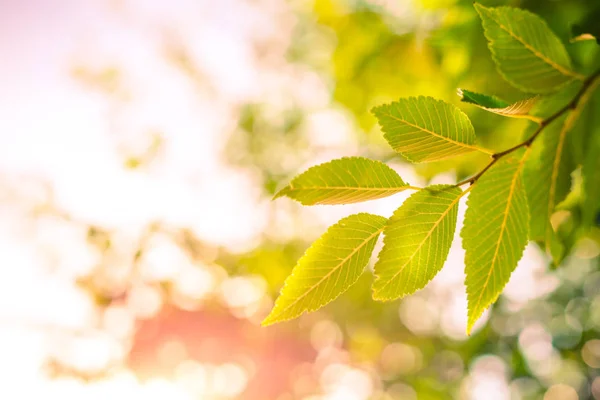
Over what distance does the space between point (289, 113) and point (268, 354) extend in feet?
25.1

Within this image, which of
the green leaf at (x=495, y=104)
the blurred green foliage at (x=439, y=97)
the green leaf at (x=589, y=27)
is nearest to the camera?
the green leaf at (x=495, y=104)

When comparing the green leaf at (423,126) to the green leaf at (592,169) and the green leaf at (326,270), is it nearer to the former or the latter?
the green leaf at (326,270)

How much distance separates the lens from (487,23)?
40 centimetres

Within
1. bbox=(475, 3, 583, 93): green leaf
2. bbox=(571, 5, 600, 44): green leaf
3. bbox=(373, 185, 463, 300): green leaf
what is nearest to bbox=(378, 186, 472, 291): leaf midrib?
bbox=(373, 185, 463, 300): green leaf

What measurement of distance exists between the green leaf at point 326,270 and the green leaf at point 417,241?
0.09 ft

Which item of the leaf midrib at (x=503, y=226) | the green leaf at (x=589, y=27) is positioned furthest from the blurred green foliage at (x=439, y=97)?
the leaf midrib at (x=503, y=226)

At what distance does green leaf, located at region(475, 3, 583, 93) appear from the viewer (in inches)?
15.9

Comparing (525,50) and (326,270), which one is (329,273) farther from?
(525,50)

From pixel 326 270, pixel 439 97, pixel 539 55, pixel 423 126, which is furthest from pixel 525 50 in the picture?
pixel 439 97

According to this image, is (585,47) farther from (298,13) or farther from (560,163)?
(298,13)

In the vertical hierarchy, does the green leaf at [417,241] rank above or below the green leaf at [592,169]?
above

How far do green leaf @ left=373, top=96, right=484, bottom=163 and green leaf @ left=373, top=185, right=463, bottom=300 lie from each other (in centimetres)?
4

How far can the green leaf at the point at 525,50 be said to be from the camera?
0.40 metres

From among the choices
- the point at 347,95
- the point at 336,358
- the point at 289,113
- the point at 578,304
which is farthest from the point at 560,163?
the point at 336,358
